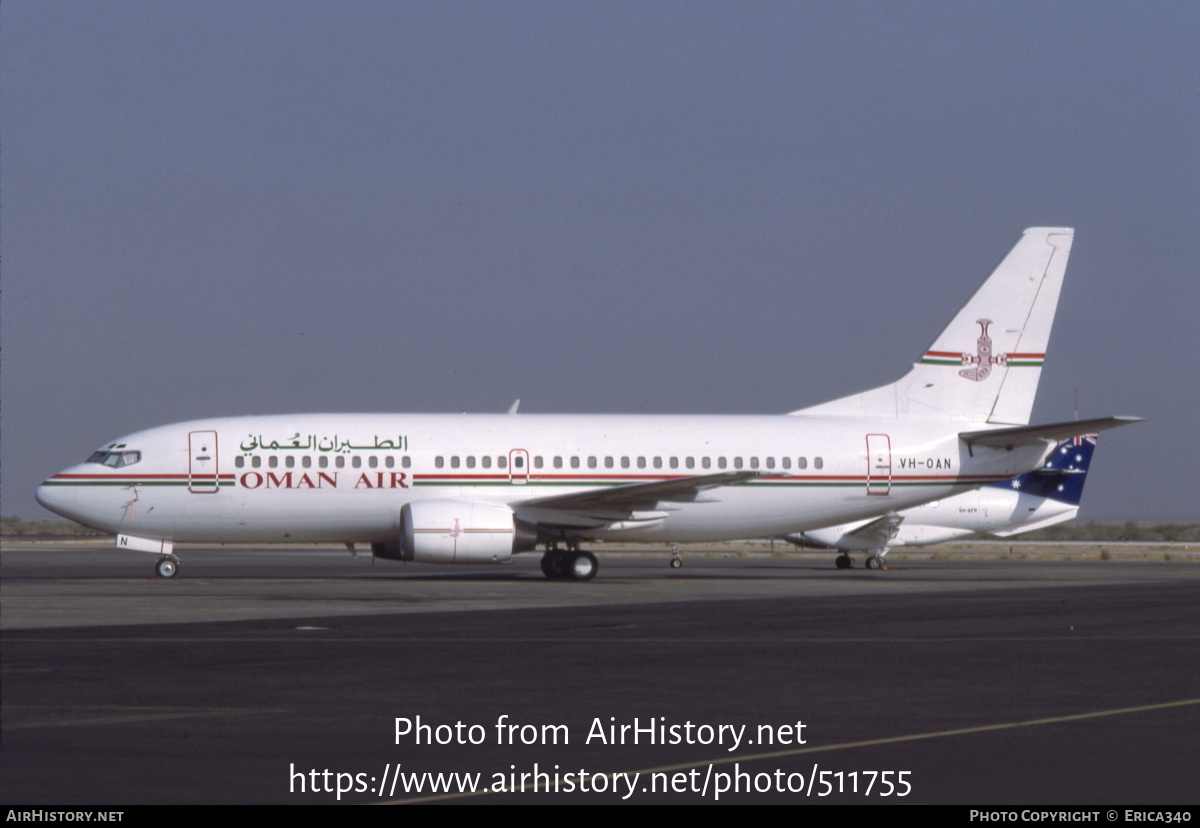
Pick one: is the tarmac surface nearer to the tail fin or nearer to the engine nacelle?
the engine nacelle

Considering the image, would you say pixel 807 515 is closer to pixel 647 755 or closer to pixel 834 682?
pixel 834 682

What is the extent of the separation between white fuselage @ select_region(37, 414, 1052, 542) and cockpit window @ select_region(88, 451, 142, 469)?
9 centimetres

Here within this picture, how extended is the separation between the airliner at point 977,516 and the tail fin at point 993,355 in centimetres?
852

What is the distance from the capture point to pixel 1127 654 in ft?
56.0

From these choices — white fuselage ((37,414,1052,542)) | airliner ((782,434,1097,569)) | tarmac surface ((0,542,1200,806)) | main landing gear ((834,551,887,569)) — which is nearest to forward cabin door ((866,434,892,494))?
white fuselage ((37,414,1052,542))

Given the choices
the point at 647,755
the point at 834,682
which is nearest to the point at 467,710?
the point at 647,755

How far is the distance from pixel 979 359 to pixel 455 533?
14001 mm

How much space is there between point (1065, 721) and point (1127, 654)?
5.99 metres

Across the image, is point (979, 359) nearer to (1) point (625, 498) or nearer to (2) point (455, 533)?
(1) point (625, 498)

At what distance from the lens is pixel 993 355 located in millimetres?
38781

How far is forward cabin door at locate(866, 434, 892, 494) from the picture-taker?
3722 cm

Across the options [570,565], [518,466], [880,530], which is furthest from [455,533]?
[880,530]

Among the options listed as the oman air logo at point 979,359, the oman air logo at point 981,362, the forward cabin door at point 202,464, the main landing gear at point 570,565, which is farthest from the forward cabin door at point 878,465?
the forward cabin door at point 202,464

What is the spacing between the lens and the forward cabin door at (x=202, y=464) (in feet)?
111
